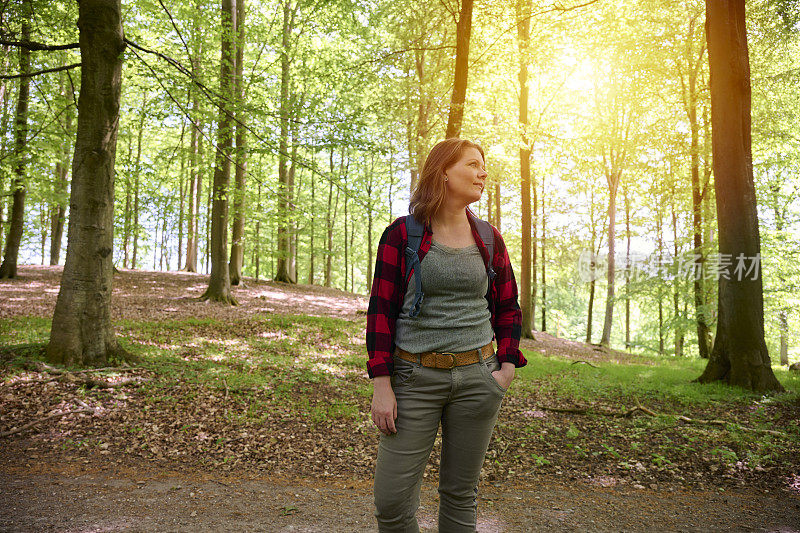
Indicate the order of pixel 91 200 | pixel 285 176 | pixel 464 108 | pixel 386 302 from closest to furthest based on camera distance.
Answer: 1. pixel 386 302
2. pixel 91 200
3. pixel 464 108
4. pixel 285 176

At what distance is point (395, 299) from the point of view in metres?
2.15

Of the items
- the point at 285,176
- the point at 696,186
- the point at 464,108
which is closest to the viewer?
the point at 464,108

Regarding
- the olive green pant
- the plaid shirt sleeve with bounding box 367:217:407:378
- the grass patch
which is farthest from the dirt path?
the grass patch

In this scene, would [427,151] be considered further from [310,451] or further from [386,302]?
[386,302]

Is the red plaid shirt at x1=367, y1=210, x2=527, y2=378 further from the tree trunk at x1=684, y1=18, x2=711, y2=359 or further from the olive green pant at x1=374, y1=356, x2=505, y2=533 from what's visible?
the tree trunk at x1=684, y1=18, x2=711, y2=359

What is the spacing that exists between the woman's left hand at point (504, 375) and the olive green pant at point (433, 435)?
3 centimetres

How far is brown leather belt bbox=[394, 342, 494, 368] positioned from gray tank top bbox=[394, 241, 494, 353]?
2cm

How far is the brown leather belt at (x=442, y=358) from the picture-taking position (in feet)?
6.75

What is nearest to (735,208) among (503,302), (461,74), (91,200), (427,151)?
(461,74)

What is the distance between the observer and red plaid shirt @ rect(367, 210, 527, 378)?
2066 mm

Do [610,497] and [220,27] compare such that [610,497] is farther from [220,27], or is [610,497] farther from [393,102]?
[393,102]

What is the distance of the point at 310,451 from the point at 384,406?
3.70m

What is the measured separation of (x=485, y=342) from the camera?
2197mm

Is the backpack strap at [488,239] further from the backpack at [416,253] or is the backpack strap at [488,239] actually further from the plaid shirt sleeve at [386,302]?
the plaid shirt sleeve at [386,302]
